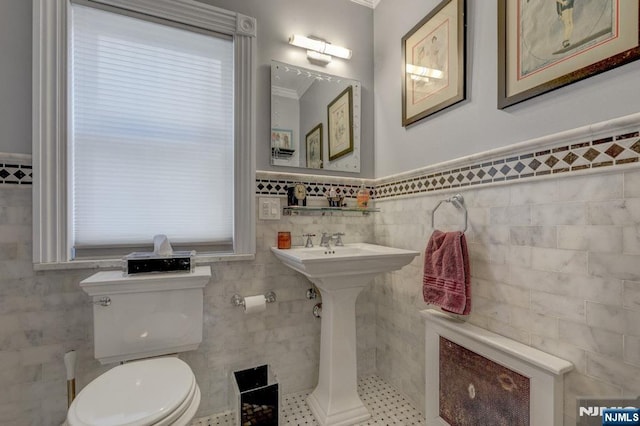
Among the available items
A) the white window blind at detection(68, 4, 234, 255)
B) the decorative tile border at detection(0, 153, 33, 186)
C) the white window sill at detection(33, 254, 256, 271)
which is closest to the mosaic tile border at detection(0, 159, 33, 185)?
the decorative tile border at detection(0, 153, 33, 186)

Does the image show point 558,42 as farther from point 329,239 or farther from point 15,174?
point 15,174

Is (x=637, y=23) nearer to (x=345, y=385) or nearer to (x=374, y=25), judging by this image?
(x=374, y=25)

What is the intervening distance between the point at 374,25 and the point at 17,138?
225 centimetres

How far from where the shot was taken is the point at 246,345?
5.58 ft

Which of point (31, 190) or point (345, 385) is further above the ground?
point (31, 190)

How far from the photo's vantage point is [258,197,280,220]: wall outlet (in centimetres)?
174

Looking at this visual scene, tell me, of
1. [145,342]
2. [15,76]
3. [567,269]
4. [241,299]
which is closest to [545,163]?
[567,269]

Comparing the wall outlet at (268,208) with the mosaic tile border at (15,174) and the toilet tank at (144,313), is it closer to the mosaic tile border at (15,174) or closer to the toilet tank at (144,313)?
the toilet tank at (144,313)

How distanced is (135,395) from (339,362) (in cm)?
98

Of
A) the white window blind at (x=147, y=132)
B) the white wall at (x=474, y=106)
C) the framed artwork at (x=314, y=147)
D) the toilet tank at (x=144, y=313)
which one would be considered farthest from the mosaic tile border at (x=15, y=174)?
the white wall at (x=474, y=106)

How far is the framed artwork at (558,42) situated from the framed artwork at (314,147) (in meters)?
1.06

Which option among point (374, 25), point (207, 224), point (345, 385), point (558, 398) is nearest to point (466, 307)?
point (558, 398)

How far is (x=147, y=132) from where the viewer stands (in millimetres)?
1571

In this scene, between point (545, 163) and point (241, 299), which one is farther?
point (241, 299)
